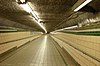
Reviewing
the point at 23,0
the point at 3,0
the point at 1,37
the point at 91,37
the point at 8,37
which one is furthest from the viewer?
the point at 8,37

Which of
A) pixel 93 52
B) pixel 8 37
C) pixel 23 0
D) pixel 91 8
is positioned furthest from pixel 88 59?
pixel 8 37

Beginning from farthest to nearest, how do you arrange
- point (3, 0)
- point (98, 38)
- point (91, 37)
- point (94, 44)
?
point (3, 0)
point (91, 37)
point (94, 44)
point (98, 38)

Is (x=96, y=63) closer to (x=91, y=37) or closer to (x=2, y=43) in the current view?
(x=91, y=37)

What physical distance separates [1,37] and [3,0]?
9.16 ft

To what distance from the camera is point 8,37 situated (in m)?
10.0

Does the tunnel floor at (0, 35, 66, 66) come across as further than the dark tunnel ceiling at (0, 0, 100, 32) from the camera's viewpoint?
Yes

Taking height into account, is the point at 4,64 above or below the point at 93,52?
below

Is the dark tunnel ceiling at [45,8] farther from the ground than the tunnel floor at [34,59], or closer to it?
farther from the ground

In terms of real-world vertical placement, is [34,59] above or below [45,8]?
below

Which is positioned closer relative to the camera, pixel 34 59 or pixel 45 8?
pixel 45 8

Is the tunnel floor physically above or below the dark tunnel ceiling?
below

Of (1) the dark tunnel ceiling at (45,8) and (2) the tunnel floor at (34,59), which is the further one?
(2) the tunnel floor at (34,59)

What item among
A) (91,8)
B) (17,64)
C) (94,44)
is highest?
(91,8)

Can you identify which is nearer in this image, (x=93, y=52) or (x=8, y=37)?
(x=93, y=52)
